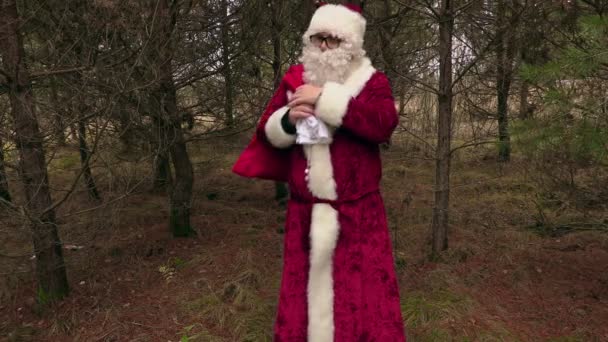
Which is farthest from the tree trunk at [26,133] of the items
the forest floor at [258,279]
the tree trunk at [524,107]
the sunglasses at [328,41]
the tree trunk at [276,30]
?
the tree trunk at [524,107]

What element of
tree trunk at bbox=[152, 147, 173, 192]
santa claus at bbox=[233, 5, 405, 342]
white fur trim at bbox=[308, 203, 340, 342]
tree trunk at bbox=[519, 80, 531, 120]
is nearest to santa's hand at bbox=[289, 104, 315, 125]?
santa claus at bbox=[233, 5, 405, 342]

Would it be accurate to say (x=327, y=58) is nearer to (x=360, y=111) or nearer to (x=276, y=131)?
(x=360, y=111)

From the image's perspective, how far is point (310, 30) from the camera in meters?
2.13

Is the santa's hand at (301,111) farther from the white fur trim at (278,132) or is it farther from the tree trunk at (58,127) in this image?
the tree trunk at (58,127)

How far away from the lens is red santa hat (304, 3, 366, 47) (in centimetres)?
205

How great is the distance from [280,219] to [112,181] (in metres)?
2.93

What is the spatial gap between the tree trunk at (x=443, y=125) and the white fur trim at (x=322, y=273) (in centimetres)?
209

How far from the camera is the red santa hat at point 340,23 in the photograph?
205 cm

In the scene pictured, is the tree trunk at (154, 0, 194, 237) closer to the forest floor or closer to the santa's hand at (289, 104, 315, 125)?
the forest floor

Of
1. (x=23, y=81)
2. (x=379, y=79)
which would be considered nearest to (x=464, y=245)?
(x=379, y=79)

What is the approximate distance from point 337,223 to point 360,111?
58 centimetres

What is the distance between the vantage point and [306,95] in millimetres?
2045

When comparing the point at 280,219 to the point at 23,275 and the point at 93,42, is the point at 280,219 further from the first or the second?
the point at 93,42

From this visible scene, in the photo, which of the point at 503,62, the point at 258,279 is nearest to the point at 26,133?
the point at 258,279
